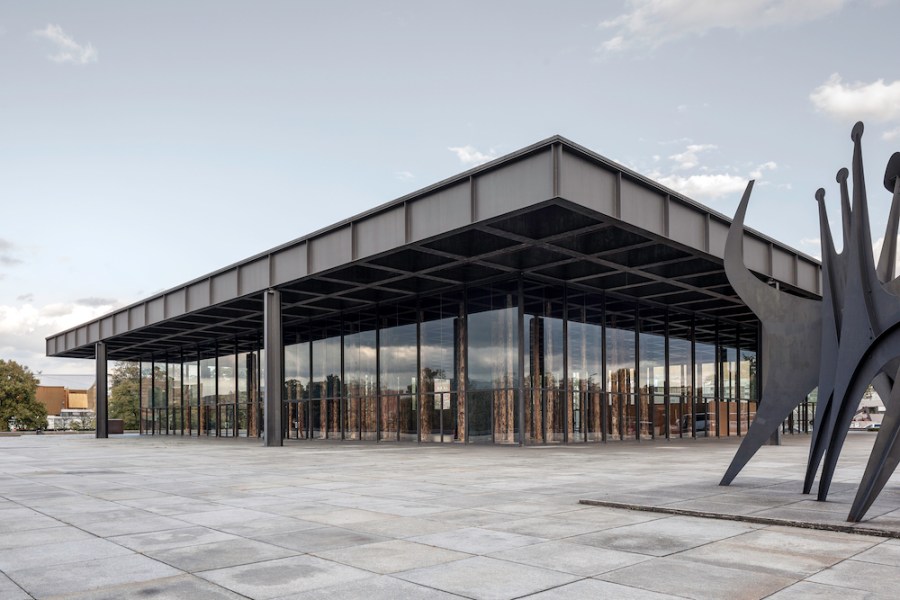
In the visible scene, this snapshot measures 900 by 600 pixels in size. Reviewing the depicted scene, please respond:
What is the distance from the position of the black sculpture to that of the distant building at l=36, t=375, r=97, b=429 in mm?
88379

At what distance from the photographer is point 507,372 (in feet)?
94.7

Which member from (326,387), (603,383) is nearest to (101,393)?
(326,387)

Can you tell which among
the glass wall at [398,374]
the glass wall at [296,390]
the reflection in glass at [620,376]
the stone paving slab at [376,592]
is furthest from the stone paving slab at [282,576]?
the glass wall at [296,390]

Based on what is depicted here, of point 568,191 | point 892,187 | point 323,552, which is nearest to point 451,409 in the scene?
point 568,191

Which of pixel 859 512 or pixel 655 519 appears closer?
pixel 859 512

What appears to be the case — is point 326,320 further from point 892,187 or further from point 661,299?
point 892,187

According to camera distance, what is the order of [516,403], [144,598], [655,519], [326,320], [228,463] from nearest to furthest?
[144,598]
[655,519]
[228,463]
[516,403]
[326,320]

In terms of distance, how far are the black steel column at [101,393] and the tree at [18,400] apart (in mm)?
22729

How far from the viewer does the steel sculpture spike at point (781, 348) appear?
10648mm

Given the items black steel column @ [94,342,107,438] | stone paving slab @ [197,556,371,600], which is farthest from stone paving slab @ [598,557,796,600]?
black steel column @ [94,342,107,438]

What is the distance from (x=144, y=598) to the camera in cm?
526

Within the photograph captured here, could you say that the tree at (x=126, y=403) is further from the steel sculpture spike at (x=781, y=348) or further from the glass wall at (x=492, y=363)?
the steel sculpture spike at (x=781, y=348)

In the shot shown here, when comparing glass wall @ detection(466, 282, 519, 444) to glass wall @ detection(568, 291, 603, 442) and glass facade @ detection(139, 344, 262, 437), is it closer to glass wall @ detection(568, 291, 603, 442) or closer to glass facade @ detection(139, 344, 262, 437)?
glass wall @ detection(568, 291, 603, 442)

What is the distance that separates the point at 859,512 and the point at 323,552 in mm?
5699
